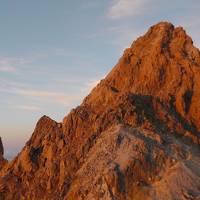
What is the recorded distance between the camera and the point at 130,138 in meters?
72.6

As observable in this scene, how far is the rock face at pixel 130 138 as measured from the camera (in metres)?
67.1

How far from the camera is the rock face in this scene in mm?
67125

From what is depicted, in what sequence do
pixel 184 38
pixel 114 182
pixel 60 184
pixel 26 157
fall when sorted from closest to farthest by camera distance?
pixel 114 182 < pixel 60 184 < pixel 26 157 < pixel 184 38

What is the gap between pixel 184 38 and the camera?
3890 inches

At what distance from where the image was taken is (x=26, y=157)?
79938mm

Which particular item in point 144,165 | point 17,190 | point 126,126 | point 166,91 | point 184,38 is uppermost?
point 184,38

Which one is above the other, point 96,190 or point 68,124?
point 68,124

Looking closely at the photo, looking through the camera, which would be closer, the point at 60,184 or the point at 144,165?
the point at 144,165

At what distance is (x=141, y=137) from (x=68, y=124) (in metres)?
14.1

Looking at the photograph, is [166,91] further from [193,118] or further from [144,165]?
[144,165]

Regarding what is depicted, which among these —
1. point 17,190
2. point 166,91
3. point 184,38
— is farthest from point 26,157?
point 184,38

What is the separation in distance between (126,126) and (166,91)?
56.3ft

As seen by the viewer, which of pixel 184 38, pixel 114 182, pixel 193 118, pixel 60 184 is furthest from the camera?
pixel 184 38

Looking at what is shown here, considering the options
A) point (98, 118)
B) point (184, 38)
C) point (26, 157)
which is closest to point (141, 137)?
point (98, 118)
